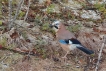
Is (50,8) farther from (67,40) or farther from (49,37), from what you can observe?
(67,40)

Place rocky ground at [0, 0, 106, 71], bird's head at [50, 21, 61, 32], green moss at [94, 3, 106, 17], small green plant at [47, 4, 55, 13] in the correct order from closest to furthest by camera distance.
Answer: rocky ground at [0, 0, 106, 71], bird's head at [50, 21, 61, 32], small green plant at [47, 4, 55, 13], green moss at [94, 3, 106, 17]

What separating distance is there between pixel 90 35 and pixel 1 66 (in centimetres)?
197

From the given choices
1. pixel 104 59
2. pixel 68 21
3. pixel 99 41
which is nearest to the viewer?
pixel 104 59

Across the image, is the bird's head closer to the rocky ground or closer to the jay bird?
the jay bird

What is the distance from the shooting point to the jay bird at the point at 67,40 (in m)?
5.72

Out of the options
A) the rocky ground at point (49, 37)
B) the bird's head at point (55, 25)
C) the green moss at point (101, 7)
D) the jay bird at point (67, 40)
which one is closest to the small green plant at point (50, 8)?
the rocky ground at point (49, 37)

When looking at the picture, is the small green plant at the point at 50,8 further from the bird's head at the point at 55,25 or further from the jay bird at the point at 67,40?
the jay bird at the point at 67,40

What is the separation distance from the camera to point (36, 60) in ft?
18.7

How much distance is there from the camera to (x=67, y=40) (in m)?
5.86

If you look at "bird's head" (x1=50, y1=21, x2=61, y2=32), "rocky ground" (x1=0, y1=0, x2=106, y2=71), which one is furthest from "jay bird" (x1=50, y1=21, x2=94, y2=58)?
"rocky ground" (x1=0, y1=0, x2=106, y2=71)

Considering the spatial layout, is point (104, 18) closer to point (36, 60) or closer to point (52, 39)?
→ point (52, 39)

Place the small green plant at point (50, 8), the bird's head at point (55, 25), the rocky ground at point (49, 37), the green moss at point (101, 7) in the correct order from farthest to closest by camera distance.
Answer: the green moss at point (101, 7)
the small green plant at point (50, 8)
the bird's head at point (55, 25)
the rocky ground at point (49, 37)

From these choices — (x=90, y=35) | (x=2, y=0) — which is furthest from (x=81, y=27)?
(x=2, y=0)

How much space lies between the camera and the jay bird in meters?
5.72
